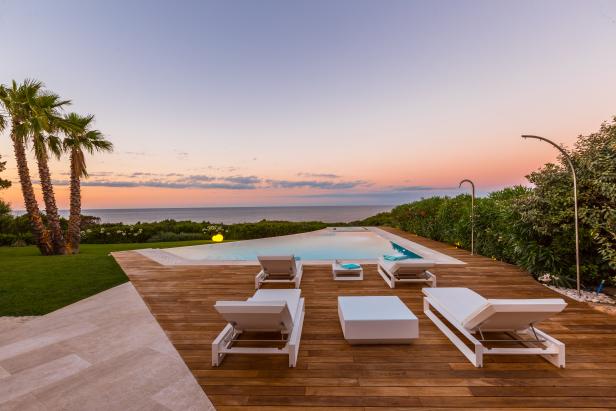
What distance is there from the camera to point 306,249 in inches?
439

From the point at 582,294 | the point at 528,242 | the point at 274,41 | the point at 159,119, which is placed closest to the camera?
the point at 582,294

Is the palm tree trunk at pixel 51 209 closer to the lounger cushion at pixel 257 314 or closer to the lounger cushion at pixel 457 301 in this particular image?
the lounger cushion at pixel 257 314

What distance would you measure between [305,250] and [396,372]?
834 centimetres

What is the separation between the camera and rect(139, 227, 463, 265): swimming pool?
8.43 m

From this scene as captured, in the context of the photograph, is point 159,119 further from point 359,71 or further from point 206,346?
point 206,346

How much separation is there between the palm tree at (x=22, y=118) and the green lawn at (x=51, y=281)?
7.89 ft

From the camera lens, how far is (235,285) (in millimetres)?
5660

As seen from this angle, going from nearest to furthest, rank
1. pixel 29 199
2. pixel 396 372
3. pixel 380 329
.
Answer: pixel 396 372 → pixel 380 329 → pixel 29 199

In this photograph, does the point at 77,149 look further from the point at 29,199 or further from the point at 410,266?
the point at 410,266

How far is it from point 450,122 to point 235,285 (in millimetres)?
12129

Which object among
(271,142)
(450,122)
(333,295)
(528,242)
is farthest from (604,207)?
(271,142)

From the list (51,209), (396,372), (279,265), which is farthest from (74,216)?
(396,372)

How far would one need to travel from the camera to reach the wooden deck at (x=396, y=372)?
227 cm

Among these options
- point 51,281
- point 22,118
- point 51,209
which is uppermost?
point 22,118
